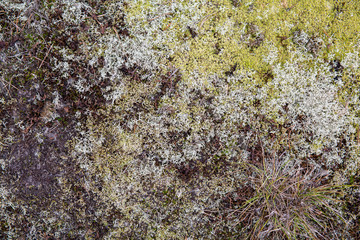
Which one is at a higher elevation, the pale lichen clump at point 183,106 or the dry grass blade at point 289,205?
the pale lichen clump at point 183,106

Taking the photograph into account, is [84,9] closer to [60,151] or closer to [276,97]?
[60,151]

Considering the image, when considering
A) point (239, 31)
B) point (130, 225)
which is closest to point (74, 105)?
point (130, 225)

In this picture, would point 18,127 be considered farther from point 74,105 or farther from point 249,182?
point 249,182

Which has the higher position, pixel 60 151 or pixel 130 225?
pixel 60 151

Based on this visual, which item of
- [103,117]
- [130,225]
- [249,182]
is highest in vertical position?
[103,117]

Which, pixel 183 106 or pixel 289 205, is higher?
pixel 183 106

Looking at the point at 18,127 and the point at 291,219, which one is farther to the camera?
the point at 18,127

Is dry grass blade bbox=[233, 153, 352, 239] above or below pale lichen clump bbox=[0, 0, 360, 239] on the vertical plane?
below

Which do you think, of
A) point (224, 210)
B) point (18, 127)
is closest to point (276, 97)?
point (224, 210)

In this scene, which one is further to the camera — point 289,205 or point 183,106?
point 183,106
